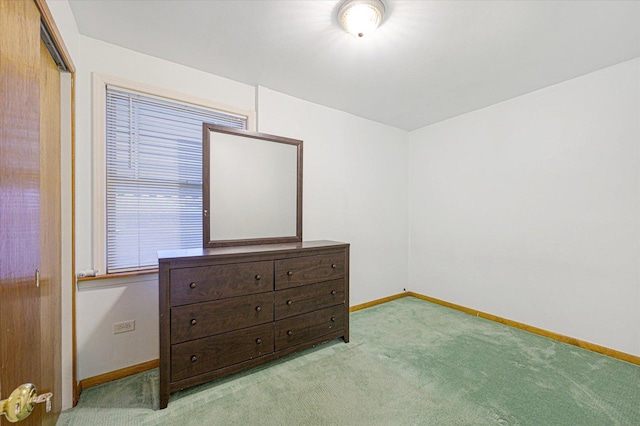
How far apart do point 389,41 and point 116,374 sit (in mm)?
3258

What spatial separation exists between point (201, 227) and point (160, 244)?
35cm

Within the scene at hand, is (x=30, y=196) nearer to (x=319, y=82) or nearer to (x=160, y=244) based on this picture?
(x=160, y=244)

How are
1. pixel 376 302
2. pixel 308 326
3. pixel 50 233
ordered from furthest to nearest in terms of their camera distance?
pixel 376 302 < pixel 308 326 < pixel 50 233

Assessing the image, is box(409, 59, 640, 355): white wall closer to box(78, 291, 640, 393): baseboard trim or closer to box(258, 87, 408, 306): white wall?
box(78, 291, 640, 393): baseboard trim

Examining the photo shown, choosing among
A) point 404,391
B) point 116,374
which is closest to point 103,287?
point 116,374

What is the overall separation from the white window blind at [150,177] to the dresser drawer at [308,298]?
3.17 ft

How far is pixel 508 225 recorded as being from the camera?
10.1 ft

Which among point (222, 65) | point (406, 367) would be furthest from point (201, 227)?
point (406, 367)

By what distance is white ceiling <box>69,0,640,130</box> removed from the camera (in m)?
1.73

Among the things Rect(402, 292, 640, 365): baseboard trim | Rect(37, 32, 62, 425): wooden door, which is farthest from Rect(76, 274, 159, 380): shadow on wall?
Rect(402, 292, 640, 365): baseboard trim

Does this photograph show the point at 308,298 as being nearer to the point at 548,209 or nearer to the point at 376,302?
the point at 376,302

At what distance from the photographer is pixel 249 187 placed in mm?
2541

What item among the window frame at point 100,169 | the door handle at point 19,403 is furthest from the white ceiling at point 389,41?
the door handle at point 19,403

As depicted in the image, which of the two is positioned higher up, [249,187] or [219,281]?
[249,187]
